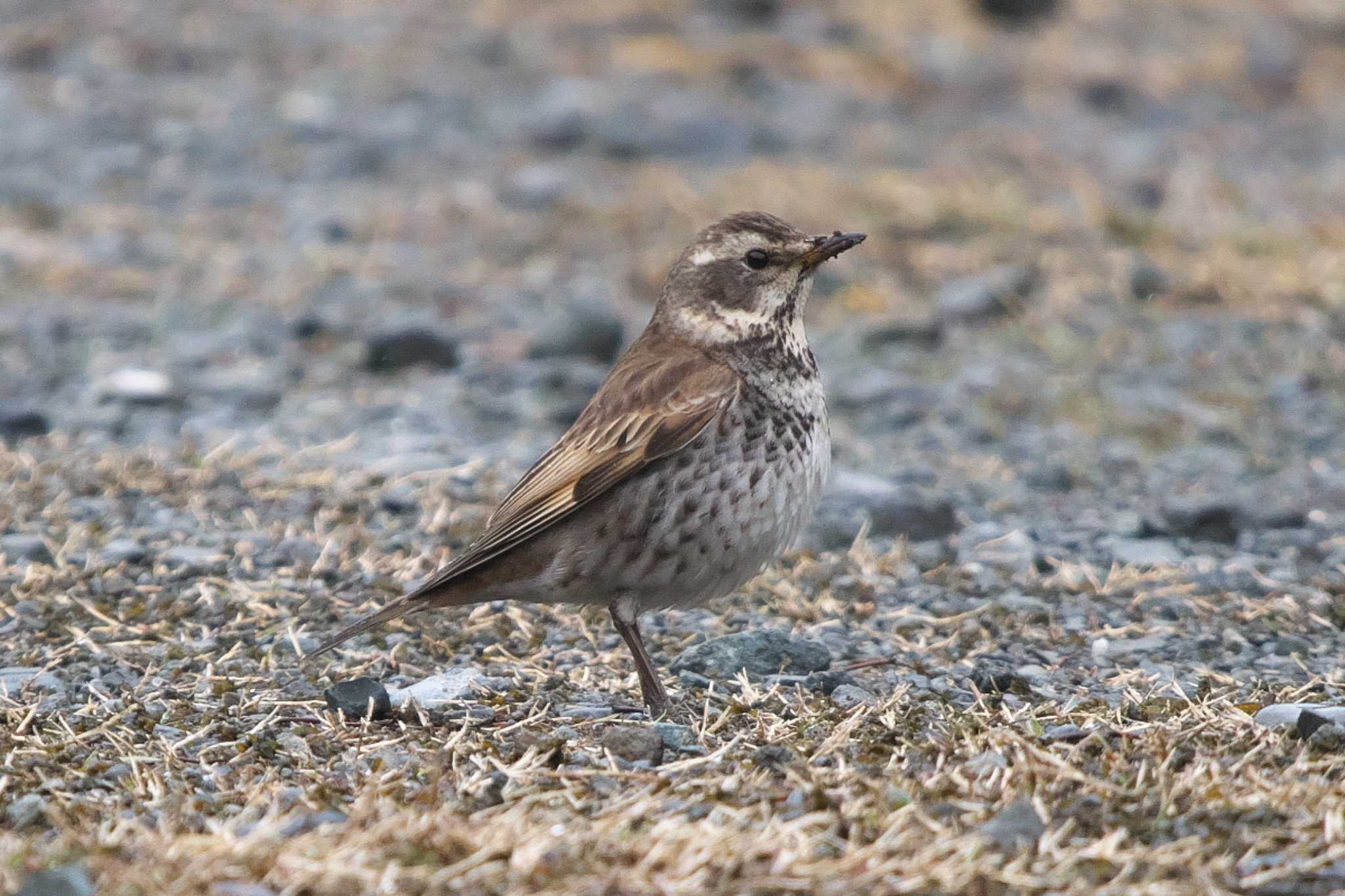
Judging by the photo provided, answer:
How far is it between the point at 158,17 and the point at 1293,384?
1161 cm

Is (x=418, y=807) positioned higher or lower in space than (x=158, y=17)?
lower

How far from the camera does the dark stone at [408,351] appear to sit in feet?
33.9

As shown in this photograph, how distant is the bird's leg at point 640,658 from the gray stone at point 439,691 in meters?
0.48

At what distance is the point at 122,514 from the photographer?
7.69 meters

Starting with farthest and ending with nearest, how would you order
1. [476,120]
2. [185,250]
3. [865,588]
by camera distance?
[476,120] < [185,250] < [865,588]

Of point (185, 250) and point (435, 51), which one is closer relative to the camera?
point (185, 250)

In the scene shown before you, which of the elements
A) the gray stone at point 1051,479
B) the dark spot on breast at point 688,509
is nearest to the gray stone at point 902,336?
the gray stone at point 1051,479

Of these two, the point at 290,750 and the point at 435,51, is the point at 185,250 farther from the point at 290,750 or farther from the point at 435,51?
the point at 290,750

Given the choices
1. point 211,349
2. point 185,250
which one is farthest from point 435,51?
point 211,349

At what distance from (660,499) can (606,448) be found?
0.27 meters

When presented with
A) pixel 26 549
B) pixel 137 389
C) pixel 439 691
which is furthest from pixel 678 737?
pixel 137 389

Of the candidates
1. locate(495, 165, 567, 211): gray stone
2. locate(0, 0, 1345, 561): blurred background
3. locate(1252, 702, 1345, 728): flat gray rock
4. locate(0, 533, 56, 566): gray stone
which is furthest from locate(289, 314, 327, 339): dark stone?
locate(1252, 702, 1345, 728): flat gray rock

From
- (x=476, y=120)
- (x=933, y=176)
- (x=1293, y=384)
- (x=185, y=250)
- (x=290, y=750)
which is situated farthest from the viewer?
(x=476, y=120)

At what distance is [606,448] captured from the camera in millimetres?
6160
